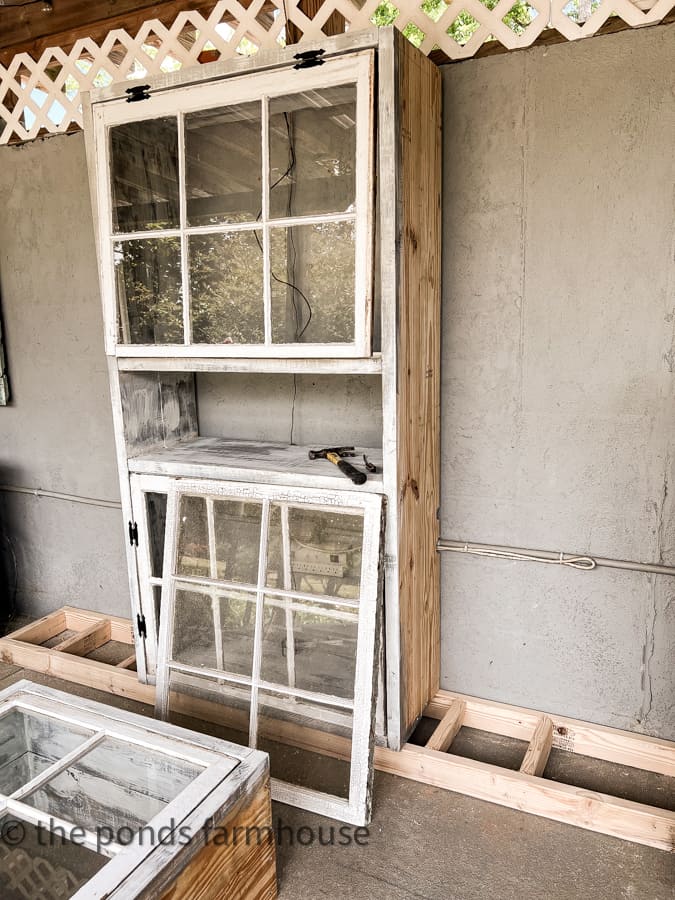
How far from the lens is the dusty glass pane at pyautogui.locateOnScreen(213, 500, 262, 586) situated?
2.17 m

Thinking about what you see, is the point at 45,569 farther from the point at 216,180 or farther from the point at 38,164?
the point at 216,180

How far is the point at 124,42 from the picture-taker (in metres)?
2.57

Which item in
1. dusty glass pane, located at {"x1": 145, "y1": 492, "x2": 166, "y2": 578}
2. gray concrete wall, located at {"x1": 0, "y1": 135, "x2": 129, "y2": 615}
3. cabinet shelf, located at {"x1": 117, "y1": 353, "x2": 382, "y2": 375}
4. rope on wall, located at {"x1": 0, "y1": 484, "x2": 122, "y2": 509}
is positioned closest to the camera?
cabinet shelf, located at {"x1": 117, "y1": 353, "x2": 382, "y2": 375}

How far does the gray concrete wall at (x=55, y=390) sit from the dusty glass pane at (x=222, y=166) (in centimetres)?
93

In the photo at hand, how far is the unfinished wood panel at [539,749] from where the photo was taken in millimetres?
2029

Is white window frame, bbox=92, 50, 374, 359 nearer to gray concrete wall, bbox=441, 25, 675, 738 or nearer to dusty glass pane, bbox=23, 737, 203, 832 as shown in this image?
gray concrete wall, bbox=441, 25, 675, 738

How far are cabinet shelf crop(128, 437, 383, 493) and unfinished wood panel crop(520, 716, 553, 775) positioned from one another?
100cm

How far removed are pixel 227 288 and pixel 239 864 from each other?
164cm

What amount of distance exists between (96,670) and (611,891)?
2005mm

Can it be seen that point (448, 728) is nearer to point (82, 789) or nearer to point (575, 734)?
point (575, 734)

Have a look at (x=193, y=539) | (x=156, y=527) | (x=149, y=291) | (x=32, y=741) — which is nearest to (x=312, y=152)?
(x=149, y=291)

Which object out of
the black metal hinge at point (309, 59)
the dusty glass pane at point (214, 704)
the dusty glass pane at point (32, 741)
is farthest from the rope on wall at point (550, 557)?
the black metal hinge at point (309, 59)

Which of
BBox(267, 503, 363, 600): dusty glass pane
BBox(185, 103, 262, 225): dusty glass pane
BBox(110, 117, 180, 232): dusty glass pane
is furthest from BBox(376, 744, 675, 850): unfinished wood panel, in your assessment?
BBox(110, 117, 180, 232): dusty glass pane
